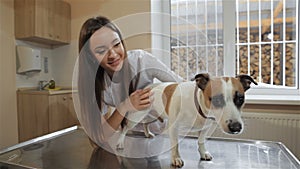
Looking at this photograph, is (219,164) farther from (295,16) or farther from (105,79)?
(295,16)

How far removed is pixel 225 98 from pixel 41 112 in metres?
1.86

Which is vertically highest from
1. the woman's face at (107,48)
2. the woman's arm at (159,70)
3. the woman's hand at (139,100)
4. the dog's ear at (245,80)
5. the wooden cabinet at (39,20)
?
the wooden cabinet at (39,20)

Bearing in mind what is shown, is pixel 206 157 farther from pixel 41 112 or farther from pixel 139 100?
pixel 41 112

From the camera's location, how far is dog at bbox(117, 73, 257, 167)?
54 cm

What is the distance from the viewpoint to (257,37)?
2041 mm

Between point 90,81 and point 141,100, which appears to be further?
point 90,81

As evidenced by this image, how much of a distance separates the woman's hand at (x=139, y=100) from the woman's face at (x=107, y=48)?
0.11m

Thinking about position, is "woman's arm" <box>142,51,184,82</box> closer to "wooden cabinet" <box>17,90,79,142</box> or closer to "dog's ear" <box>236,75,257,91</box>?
"dog's ear" <box>236,75,257,91</box>

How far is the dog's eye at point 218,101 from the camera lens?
550 mm

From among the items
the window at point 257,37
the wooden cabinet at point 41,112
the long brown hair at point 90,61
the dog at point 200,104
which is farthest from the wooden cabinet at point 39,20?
the dog at point 200,104

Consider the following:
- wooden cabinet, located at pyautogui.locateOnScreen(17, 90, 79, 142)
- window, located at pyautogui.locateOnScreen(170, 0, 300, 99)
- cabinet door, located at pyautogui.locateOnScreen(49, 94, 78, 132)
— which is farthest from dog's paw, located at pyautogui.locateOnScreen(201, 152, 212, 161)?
cabinet door, located at pyautogui.locateOnScreen(49, 94, 78, 132)

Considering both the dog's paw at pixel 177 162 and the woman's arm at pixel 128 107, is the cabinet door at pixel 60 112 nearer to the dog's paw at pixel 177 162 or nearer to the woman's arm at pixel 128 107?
the woman's arm at pixel 128 107

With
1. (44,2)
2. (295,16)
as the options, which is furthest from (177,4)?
(44,2)

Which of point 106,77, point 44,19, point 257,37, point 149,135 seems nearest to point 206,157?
point 149,135
